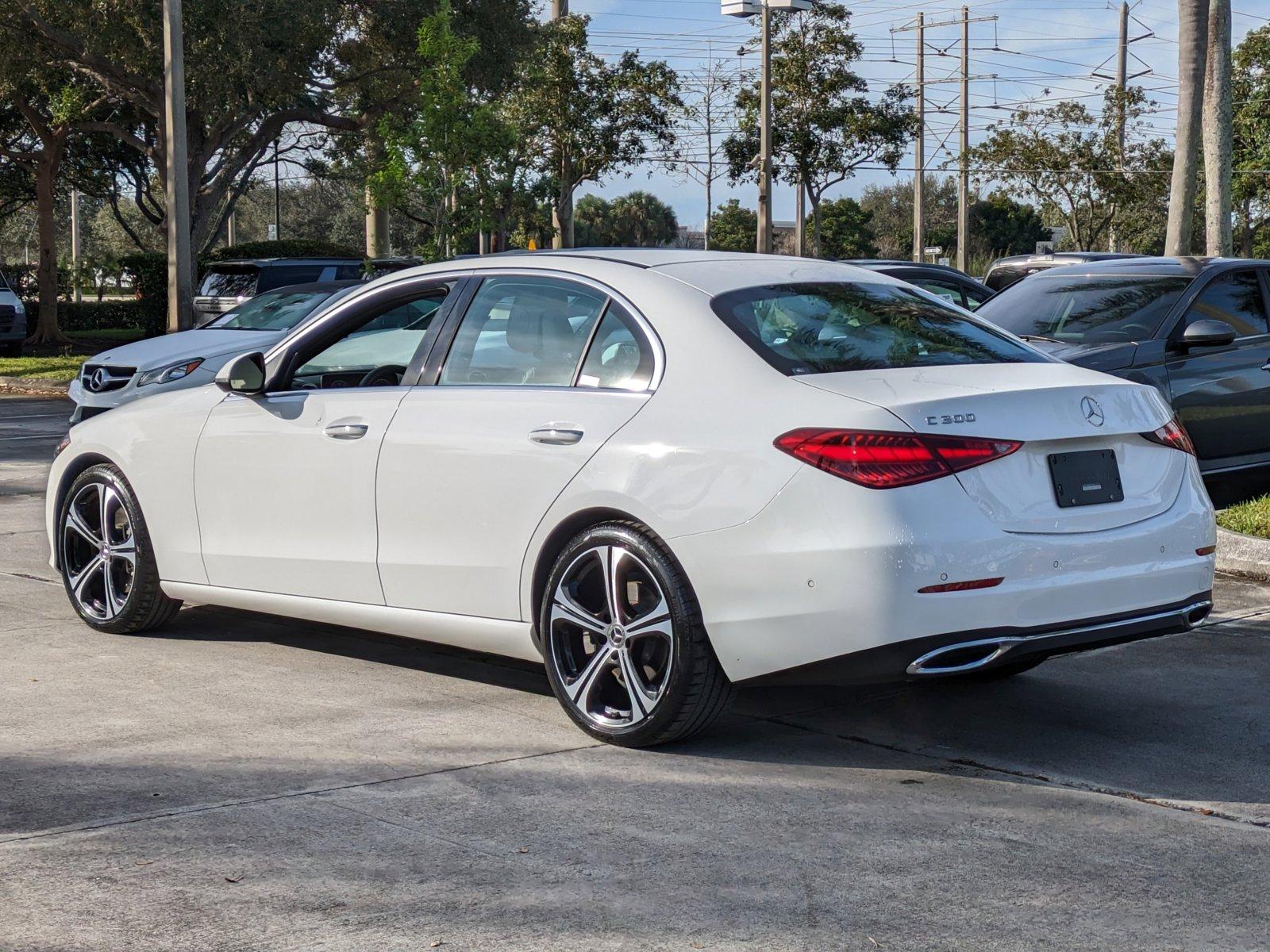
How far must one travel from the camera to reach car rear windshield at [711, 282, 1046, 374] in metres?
5.29

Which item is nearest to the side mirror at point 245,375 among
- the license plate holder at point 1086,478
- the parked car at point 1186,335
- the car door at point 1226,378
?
the license plate holder at point 1086,478

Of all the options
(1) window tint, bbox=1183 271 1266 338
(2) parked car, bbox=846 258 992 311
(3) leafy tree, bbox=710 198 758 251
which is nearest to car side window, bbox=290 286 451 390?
(1) window tint, bbox=1183 271 1266 338

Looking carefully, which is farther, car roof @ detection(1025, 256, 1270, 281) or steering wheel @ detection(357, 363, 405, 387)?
car roof @ detection(1025, 256, 1270, 281)

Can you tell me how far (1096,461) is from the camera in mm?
5145

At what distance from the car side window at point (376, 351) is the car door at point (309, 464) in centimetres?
1

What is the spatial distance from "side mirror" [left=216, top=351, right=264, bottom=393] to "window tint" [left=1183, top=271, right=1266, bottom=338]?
21.8 feet

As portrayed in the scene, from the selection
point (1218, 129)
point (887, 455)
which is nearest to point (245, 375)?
point (887, 455)

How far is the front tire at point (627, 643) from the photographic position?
201 inches

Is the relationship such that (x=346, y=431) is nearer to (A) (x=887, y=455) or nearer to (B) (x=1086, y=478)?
(A) (x=887, y=455)

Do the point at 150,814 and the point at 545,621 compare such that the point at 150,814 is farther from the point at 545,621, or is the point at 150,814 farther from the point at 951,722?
the point at 951,722

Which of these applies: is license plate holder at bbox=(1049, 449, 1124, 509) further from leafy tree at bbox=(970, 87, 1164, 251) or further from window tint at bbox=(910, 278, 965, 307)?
leafy tree at bbox=(970, 87, 1164, 251)

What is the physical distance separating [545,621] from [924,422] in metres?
1.47

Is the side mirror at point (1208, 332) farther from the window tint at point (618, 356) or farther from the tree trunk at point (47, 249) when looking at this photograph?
the tree trunk at point (47, 249)

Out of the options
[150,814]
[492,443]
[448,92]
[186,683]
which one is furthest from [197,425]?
[448,92]
